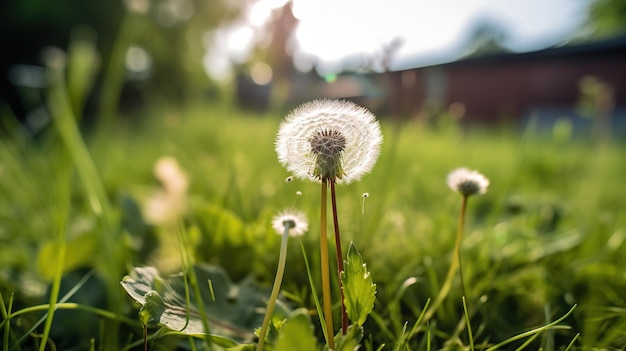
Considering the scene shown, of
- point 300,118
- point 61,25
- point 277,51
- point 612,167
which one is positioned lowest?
point 612,167

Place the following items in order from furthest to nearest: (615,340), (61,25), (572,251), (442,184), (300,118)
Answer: (61,25), (442,184), (572,251), (615,340), (300,118)

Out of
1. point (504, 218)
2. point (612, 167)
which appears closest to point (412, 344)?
point (504, 218)

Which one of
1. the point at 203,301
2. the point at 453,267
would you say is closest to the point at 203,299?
the point at 203,301

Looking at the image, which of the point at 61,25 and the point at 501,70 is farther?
the point at 501,70

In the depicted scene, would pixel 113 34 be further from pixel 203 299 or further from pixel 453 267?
pixel 453 267

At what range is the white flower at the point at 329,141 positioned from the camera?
495 millimetres

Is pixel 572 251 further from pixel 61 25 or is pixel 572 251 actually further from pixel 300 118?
pixel 61 25

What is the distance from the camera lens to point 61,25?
1023 cm

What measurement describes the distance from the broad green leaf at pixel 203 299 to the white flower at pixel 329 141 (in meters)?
0.20

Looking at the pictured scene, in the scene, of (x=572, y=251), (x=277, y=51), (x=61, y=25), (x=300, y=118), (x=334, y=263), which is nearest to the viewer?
(x=300, y=118)

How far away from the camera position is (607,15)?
1939cm

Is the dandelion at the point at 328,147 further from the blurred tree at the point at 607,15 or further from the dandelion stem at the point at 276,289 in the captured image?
the blurred tree at the point at 607,15

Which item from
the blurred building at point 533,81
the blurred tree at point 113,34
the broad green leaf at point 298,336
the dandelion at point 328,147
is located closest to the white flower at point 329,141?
the dandelion at point 328,147

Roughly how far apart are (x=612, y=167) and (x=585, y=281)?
2.57m
